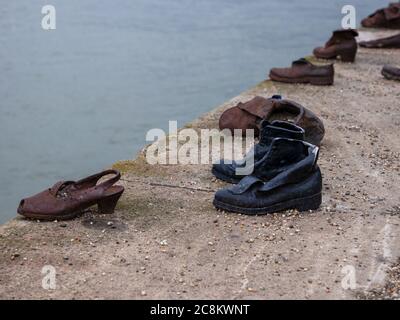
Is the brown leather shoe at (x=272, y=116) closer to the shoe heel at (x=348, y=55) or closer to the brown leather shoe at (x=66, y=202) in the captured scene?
the brown leather shoe at (x=66, y=202)

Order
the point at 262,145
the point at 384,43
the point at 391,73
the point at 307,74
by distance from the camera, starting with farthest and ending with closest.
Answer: the point at 384,43, the point at 391,73, the point at 307,74, the point at 262,145

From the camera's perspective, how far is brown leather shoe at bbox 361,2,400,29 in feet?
34.6

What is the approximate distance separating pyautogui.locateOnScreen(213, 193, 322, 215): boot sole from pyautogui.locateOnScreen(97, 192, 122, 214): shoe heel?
1.76ft

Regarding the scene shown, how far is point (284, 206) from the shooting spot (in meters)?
4.04

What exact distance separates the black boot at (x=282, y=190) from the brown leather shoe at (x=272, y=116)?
876 mm

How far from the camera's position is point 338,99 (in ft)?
22.2

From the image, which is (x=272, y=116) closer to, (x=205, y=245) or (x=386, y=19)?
(x=205, y=245)

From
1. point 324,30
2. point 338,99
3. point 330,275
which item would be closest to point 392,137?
point 338,99

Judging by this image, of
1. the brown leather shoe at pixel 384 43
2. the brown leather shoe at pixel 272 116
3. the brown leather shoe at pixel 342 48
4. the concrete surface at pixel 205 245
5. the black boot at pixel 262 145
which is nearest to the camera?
the concrete surface at pixel 205 245

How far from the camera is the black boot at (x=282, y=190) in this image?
4.03 meters

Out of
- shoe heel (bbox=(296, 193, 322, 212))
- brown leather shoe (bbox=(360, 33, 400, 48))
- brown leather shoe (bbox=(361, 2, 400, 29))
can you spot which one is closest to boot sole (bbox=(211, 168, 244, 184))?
shoe heel (bbox=(296, 193, 322, 212))

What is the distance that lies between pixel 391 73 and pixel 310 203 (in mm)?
3846

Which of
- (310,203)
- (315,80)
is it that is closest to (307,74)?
(315,80)

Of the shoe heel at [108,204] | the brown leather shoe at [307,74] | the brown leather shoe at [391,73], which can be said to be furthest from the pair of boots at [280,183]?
the brown leather shoe at [391,73]
